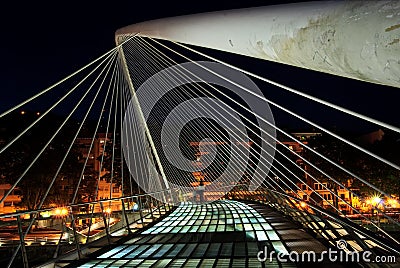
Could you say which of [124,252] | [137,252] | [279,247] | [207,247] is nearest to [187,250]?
[207,247]

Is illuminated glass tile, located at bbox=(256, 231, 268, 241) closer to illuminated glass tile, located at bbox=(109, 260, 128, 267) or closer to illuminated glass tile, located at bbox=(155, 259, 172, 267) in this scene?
illuminated glass tile, located at bbox=(155, 259, 172, 267)

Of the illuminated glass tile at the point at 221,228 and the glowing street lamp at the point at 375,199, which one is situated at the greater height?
the illuminated glass tile at the point at 221,228

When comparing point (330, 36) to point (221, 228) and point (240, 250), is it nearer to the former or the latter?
point (240, 250)

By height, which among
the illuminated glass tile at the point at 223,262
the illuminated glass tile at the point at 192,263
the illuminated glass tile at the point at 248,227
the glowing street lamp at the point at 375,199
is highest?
the illuminated glass tile at the point at 223,262

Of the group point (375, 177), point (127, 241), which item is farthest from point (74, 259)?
point (375, 177)

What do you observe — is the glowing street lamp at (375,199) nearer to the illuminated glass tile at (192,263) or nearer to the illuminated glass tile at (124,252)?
the illuminated glass tile at (124,252)

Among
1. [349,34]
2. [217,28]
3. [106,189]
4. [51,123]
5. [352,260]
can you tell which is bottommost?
[106,189]

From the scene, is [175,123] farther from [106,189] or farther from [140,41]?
[106,189]

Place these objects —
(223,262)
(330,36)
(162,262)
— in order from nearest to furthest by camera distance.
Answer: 1. (330,36)
2. (223,262)
3. (162,262)

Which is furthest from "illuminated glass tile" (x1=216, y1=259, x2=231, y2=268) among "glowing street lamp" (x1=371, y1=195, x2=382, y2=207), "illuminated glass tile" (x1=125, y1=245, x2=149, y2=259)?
"glowing street lamp" (x1=371, y1=195, x2=382, y2=207)

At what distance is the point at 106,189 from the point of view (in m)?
55.8

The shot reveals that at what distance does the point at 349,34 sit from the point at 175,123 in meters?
22.0

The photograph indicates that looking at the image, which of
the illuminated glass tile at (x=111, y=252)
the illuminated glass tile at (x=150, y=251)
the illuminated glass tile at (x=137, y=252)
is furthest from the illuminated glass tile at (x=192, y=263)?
the illuminated glass tile at (x=111, y=252)

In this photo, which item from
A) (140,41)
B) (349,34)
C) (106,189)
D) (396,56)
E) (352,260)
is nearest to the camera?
(396,56)
